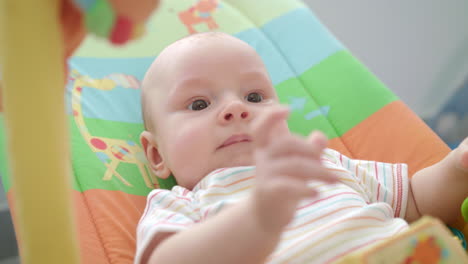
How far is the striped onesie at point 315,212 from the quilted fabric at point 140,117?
0.46 ft

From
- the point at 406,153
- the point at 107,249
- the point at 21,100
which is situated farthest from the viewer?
the point at 406,153

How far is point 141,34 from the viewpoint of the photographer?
36cm

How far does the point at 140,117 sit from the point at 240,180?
1.31 ft

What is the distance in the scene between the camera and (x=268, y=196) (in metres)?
0.46

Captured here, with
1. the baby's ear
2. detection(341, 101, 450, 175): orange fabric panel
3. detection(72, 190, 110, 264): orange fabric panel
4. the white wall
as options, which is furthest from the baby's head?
the white wall

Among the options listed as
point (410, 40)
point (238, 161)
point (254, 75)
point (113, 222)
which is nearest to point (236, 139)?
point (238, 161)

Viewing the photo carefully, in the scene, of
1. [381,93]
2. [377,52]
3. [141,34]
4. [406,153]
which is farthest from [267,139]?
[377,52]

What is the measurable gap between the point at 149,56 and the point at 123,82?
0.35 ft

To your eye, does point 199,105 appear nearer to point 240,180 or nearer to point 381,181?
point 240,180

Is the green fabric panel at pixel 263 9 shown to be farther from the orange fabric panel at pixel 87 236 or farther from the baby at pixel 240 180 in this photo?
the orange fabric panel at pixel 87 236

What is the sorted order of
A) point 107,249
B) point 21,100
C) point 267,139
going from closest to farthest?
point 21,100, point 267,139, point 107,249

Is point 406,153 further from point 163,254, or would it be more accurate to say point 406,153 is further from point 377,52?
point 377,52

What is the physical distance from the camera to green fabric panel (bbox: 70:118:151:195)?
36.6 inches

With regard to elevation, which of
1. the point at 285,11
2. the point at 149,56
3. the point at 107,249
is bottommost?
the point at 107,249
